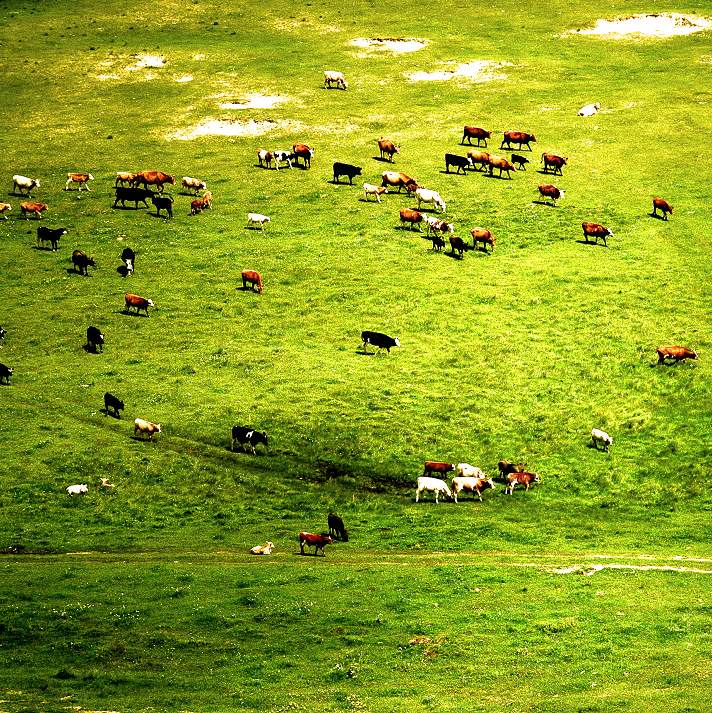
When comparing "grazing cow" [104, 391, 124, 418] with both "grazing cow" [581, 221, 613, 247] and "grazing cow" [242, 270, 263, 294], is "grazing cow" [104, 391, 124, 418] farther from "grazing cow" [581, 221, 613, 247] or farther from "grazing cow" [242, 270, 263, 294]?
"grazing cow" [581, 221, 613, 247]

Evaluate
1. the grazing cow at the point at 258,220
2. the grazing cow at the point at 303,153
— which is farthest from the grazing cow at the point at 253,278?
the grazing cow at the point at 303,153

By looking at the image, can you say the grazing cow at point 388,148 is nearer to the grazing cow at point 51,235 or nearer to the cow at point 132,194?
the cow at point 132,194

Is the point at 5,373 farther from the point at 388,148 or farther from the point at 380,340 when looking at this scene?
the point at 388,148

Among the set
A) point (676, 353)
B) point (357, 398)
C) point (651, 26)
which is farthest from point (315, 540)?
point (651, 26)

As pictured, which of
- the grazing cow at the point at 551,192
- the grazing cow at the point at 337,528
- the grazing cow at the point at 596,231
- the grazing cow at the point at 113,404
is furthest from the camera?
the grazing cow at the point at 551,192

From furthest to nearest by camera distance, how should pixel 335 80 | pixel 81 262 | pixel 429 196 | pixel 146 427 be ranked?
pixel 335 80, pixel 429 196, pixel 81 262, pixel 146 427

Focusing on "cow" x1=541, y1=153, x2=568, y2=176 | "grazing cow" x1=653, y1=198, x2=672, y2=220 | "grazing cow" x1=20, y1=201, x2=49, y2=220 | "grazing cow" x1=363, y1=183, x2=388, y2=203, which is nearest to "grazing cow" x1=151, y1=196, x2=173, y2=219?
"grazing cow" x1=20, y1=201, x2=49, y2=220

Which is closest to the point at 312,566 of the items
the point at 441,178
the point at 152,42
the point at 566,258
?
the point at 566,258
